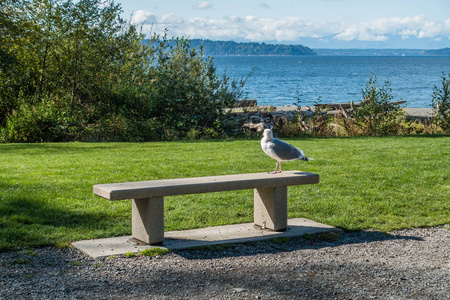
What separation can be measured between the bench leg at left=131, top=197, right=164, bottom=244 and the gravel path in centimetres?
35

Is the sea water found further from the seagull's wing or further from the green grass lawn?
the seagull's wing

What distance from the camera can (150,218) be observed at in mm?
5176

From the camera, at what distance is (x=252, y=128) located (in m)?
14.8

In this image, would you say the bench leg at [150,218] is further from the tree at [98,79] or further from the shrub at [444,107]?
the shrub at [444,107]

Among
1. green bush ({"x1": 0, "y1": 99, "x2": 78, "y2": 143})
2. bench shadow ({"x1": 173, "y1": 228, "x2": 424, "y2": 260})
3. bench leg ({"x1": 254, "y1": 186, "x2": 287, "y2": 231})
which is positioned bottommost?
bench shadow ({"x1": 173, "y1": 228, "x2": 424, "y2": 260})

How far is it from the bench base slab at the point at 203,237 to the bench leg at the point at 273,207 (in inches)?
4.0

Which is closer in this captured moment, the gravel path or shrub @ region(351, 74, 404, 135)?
the gravel path

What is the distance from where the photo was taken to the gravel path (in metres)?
3.94

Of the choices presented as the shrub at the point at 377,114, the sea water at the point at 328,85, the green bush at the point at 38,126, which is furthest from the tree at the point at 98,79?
the shrub at the point at 377,114

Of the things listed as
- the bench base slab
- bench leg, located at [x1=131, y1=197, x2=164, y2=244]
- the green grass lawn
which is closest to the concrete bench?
bench leg, located at [x1=131, y1=197, x2=164, y2=244]

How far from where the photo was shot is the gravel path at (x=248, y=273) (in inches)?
155

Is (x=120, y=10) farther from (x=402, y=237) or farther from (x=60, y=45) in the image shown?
(x=402, y=237)

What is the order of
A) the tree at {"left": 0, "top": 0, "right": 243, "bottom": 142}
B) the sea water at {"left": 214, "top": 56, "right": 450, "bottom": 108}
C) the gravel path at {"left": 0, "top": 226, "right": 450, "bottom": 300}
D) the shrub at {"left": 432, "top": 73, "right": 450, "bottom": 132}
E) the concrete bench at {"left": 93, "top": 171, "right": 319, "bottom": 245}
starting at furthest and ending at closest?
the sea water at {"left": 214, "top": 56, "right": 450, "bottom": 108}, the shrub at {"left": 432, "top": 73, "right": 450, "bottom": 132}, the tree at {"left": 0, "top": 0, "right": 243, "bottom": 142}, the concrete bench at {"left": 93, "top": 171, "right": 319, "bottom": 245}, the gravel path at {"left": 0, "top": 226, "right": 450, "bottom": 300}

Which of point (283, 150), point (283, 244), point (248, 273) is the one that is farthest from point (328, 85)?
point (248, 273)
